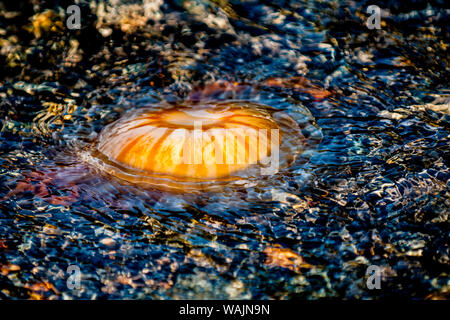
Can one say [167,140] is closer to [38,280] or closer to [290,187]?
[290,187]

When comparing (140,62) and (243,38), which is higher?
(243,38)

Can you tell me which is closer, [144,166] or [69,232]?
[69,232]

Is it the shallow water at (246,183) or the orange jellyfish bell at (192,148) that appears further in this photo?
the orange jellyfish bell at (192,148)

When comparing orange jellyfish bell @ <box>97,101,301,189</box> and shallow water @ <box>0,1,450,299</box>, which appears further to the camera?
orange jellyfish bell @ <box>97,101,301,189</box>
